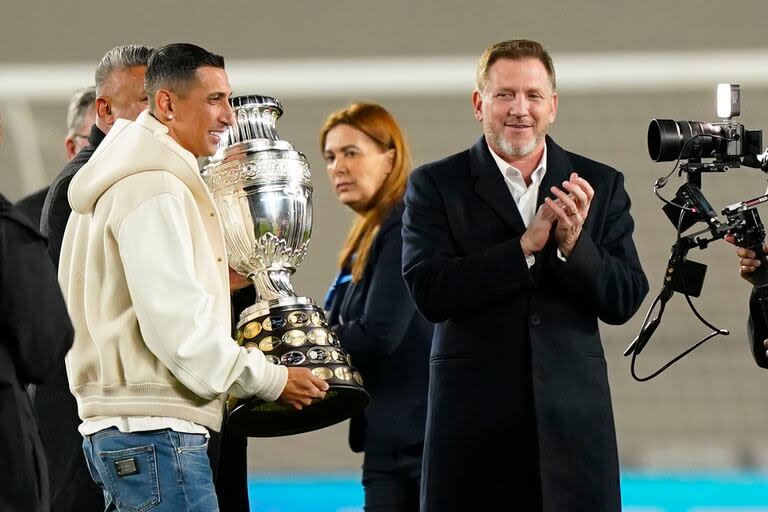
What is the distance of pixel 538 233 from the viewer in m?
2.93

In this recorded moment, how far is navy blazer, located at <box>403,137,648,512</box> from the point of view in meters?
2.95

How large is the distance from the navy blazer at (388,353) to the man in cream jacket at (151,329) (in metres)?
0.91

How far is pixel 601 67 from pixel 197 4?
2482mm

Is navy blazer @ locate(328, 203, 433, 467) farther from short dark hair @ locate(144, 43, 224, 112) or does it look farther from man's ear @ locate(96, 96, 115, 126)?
short dark hair @ locate(144, 43, 224, 112)

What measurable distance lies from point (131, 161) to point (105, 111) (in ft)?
2.09

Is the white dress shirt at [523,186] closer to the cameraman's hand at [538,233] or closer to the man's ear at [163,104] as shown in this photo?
the cameraman's hand at [538,233]

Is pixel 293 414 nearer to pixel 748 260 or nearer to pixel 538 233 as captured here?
pixel 538 233

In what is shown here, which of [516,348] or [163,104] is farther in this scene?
[516,348]

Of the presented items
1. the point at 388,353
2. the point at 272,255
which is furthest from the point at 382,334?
the point at 272,255

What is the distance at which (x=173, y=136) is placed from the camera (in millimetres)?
2797

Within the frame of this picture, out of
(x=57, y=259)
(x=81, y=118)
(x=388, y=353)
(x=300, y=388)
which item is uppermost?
(x=81, y=118)

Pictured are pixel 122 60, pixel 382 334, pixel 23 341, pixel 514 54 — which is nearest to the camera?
pixel 23 341

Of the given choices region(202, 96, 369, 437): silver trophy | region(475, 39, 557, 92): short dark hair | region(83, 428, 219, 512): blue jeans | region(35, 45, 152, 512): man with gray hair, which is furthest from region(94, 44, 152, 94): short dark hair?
region(83, 428, 219, 512): blue jeans

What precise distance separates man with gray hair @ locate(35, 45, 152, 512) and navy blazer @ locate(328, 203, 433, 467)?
83 centimetres
